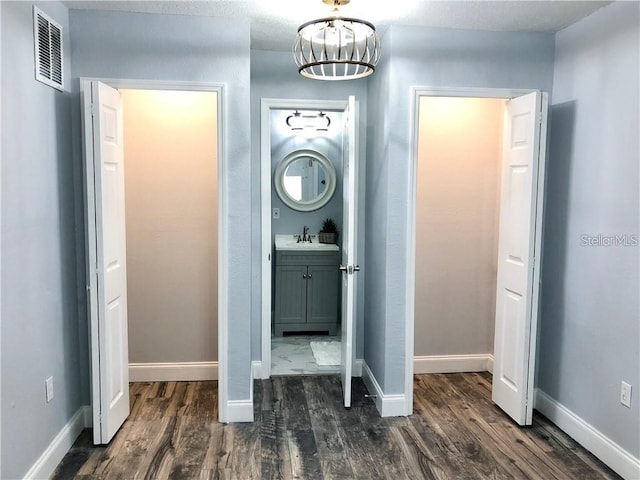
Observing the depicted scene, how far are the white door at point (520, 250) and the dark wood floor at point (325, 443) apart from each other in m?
0.26

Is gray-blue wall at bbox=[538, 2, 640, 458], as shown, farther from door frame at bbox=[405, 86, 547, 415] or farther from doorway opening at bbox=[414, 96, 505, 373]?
doorway opening at bbox=[414, 96, 505, 373]

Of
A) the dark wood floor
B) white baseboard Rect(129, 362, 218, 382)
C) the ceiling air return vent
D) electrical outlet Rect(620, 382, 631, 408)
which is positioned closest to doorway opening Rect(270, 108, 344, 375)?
white baseboard Rect(129, 362, 218, 382)

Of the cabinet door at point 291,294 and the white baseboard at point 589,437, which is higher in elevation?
the cabinet door at point 291,294

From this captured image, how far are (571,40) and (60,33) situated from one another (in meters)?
2.94

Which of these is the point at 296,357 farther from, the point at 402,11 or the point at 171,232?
the point at 402,11

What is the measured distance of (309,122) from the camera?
5.39 meters

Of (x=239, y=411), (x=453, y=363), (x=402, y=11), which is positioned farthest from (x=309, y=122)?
(x=239, y=411)

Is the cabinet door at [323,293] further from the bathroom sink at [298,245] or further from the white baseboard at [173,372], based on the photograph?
the white baseboard at [173,372]

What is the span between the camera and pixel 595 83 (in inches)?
118

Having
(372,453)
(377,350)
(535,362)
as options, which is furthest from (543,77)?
(372,453)

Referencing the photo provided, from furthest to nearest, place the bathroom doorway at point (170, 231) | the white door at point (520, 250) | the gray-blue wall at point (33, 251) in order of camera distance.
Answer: the bathroom doorway at point (170, 231) → the white door at point (520, 250) → the gray-blue wall at point (33, 251)

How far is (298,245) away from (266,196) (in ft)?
4.19

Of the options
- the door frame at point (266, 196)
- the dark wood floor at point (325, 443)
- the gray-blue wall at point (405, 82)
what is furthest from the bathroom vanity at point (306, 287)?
the gray-blue wall at point (405, 82)

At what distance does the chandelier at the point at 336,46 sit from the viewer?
7.58ft
